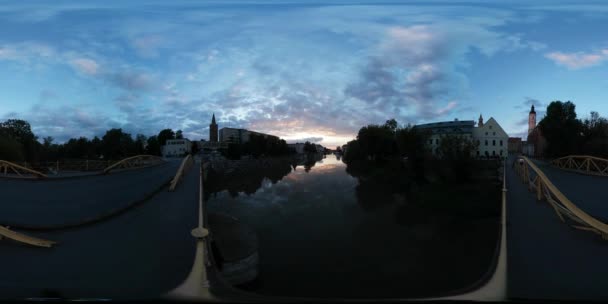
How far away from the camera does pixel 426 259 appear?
5840 mm

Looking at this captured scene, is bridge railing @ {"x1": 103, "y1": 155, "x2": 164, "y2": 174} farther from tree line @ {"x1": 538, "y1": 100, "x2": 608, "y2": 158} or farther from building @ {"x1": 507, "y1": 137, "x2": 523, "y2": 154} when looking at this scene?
building @ {"x1": 507, "y1": 137, "x2": 523, "y2": 154}

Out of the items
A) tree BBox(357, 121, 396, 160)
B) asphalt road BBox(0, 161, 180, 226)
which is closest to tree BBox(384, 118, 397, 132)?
tree BBox(357, 121, 396, 160)

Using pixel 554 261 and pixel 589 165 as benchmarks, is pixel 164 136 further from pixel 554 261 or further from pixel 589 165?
pixel 589 165

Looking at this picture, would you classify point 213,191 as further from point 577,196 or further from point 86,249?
point 577,196

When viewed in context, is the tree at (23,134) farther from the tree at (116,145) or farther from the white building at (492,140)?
the white building at (492,140)

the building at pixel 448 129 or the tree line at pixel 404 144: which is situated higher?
the building at pixel 448 129

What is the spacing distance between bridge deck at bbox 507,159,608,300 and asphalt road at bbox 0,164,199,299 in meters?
3.74

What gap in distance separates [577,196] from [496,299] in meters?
6.59

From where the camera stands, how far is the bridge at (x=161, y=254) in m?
2.26

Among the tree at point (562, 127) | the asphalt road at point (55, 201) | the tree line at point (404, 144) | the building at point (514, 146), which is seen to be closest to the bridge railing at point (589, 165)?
the tree line at point (404, 144)

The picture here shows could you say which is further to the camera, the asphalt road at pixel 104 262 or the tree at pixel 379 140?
the tree at pixel 379 140

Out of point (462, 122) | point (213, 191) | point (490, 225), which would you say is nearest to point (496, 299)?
point (490, 225)

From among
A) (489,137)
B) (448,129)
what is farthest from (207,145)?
(489,137)

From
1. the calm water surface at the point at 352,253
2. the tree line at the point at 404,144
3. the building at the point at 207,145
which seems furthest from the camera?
the building at the point at 207,145
